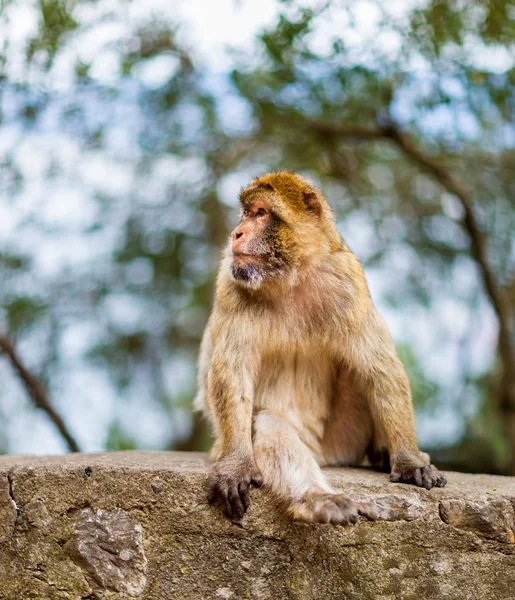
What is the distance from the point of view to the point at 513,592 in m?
3.59

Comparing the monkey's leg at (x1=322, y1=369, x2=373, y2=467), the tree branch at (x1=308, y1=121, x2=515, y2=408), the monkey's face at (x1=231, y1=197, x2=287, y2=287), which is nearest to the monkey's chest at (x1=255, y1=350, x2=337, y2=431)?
the monkey's leg at (x1=322, y1=369, x2=373, y2=467)

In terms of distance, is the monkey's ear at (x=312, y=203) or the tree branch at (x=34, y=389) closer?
the monkey's ear at (x=312, y=203)

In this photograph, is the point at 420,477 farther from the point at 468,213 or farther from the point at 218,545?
the point at 468,213

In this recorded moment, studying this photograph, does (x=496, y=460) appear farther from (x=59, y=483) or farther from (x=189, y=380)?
(x=59, y=483)

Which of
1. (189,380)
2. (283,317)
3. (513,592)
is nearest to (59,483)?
(283,317)

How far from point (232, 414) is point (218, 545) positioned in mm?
674

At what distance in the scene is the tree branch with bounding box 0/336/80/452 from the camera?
6.37 m

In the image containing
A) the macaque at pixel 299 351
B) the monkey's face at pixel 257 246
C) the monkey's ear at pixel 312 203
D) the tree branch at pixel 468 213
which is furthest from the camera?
the tree branch at pixel 468 213

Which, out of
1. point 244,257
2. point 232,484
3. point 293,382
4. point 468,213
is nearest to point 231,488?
point 232,484

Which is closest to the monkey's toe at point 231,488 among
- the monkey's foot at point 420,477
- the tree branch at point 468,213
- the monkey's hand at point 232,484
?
the monkey's hand at point 232,484

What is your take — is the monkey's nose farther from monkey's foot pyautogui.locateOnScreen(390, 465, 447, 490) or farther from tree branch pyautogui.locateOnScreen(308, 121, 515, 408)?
tree branch pyautogui.locateOnScreen(308, 121, 515, 408)

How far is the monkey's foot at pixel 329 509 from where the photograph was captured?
135 inches

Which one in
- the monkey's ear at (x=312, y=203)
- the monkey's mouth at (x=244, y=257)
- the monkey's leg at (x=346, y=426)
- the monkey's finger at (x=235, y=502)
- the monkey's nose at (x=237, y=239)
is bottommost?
the monkey's finger at (x=235, y=502)

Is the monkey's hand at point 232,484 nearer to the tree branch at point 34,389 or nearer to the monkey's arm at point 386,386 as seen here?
the monkey's arm at point 386,386
